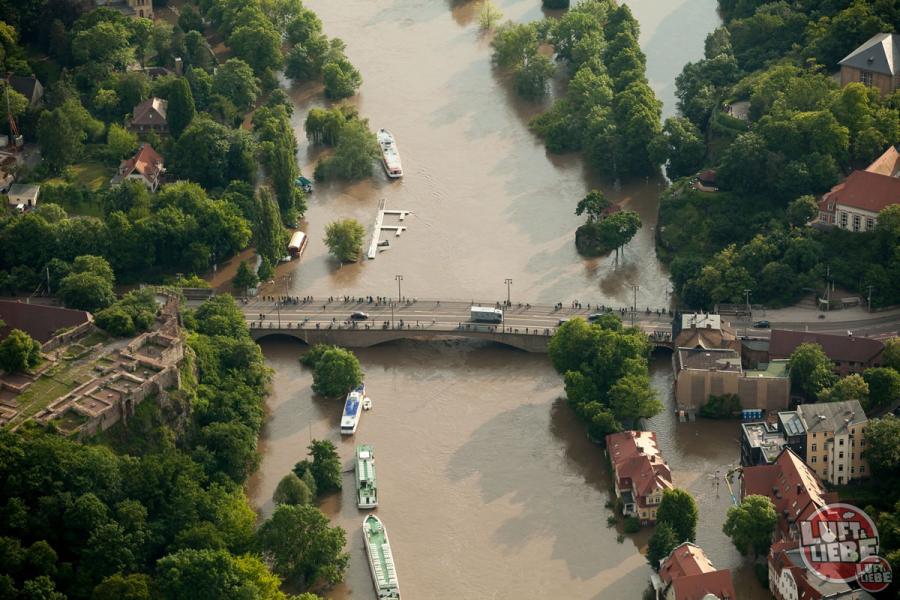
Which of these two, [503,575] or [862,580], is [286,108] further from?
[862,580]

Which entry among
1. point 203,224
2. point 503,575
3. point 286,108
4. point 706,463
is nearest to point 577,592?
point 503,575

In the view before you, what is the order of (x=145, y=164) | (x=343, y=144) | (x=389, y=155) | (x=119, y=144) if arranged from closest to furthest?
(x=145, y=164) → (x=119, y=144) → (x=343, y=144) → (x=389, y=155)

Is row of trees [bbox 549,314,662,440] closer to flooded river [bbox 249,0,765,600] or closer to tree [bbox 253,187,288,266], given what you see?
flooded river [bbox 249,0,765,600]

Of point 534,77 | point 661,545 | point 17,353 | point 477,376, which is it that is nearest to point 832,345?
point 661,545

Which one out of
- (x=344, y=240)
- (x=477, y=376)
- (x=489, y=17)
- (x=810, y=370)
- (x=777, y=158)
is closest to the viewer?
(x=810, y=370)

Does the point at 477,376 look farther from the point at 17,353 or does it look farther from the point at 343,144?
the point at 343,144

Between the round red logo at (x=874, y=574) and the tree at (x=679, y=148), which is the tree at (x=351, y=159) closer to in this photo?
the tree at (x=679, y=148)

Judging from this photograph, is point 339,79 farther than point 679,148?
Yes
